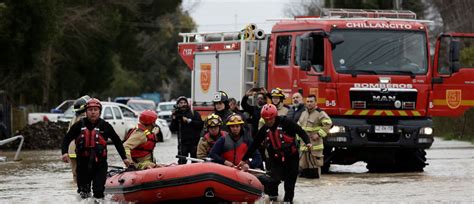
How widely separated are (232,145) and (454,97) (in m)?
7.76

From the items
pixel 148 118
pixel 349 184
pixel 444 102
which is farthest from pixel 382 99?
pixel 148 118

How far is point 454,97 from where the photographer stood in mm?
22703

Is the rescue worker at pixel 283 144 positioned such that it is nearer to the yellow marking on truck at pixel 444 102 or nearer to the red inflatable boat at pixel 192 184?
the red inflatable boat at pixel 192 184

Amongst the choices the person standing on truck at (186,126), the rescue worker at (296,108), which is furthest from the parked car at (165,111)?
the person standing on truck at (186,126)

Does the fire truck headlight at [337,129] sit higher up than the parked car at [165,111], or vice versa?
the fire truck headlight at [337,129]

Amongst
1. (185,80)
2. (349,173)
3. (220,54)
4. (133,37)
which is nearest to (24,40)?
(220,54)

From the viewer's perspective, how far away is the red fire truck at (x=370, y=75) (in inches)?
869

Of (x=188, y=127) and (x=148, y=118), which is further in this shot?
(x=188, y=127)

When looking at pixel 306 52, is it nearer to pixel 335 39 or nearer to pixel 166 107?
pixel 335 39

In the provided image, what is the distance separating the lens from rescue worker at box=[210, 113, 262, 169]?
16062 millimetres

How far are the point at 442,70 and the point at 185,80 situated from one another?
302 ft

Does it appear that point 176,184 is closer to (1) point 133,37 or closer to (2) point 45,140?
(2) point 45,140

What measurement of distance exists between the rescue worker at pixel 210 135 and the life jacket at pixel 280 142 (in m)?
0.71

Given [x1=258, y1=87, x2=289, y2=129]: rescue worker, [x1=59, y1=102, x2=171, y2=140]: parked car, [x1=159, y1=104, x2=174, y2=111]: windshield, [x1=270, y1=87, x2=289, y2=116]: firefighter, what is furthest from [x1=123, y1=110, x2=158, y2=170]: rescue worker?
[x1=159, y1=104, x2=174, y2=111]: windshield
